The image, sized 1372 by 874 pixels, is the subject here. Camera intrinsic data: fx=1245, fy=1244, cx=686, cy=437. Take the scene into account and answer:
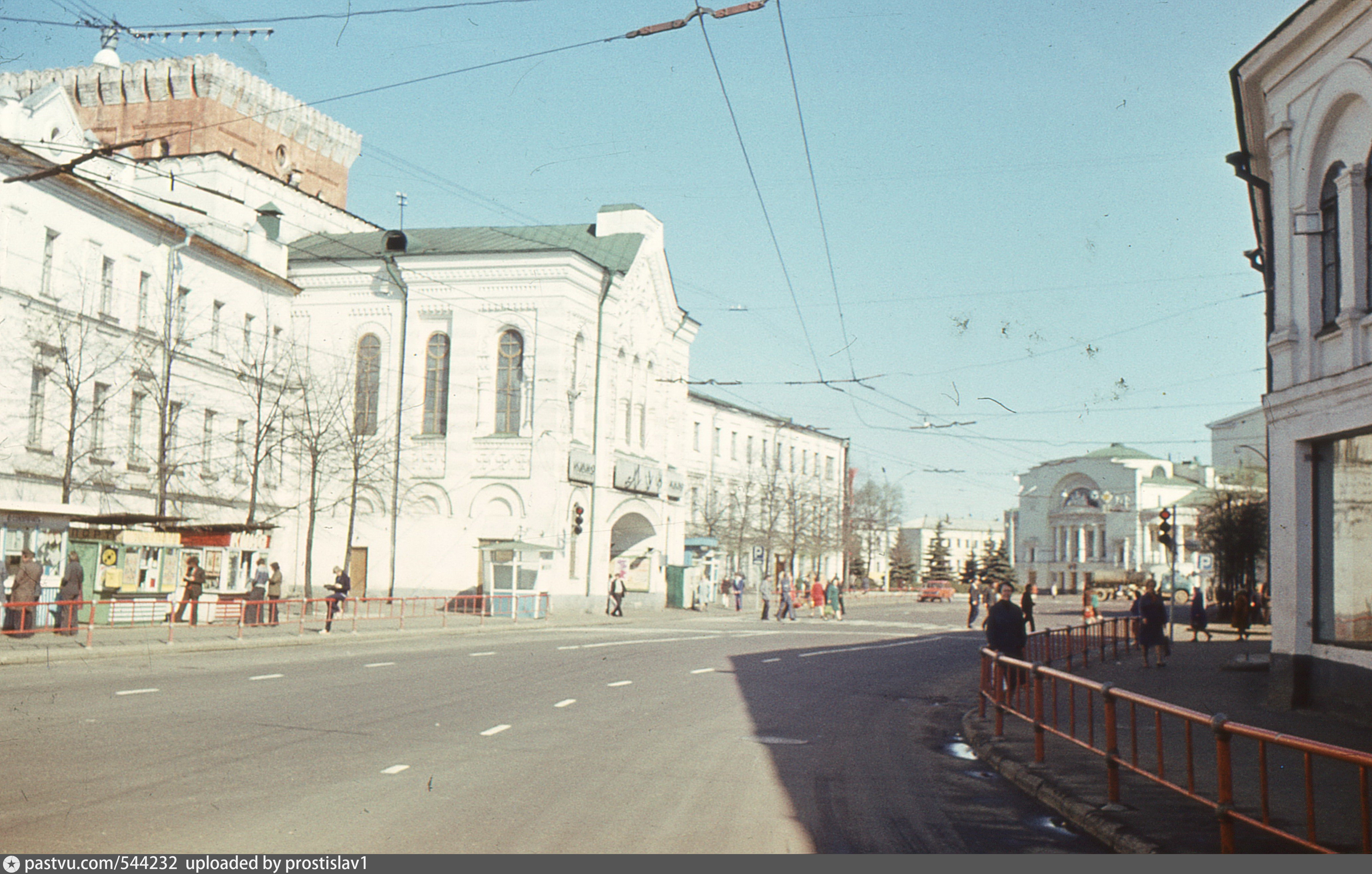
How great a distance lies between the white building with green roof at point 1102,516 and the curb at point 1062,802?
88507 mm

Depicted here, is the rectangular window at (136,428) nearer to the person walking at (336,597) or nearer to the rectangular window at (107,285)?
the rectangular window at (107,285)

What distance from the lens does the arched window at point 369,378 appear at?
163 feet

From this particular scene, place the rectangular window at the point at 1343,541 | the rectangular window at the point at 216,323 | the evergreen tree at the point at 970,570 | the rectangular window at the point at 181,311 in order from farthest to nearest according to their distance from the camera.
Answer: the evergreen tree at the point at 970,570 < the rectangular window at the point at 216,323 < the rectangular window at the point at 181,311 < the rectangular window at the point at 1343,541

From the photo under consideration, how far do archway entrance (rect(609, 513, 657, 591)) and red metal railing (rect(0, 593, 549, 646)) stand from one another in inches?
479

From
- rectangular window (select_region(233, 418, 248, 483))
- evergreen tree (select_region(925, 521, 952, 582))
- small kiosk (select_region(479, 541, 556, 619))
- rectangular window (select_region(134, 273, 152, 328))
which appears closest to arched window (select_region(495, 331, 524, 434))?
small kiosk (select_region(479, 541, 556, 619))

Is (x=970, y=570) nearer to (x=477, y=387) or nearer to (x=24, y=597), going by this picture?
(x=477, y=387)

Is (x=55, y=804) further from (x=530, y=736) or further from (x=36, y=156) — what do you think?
(x=36, y=156)

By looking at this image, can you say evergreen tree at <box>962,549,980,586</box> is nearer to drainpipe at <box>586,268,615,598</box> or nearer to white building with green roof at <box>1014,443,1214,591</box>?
white building with green roof at <box>1014,443,1214,591</box>

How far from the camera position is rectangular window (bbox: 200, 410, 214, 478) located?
40.3 metres

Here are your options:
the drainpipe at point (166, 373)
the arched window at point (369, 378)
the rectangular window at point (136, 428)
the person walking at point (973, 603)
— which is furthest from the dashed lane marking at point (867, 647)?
the arched window at point (369, 378)

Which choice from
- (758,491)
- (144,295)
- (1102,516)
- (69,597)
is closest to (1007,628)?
(69,597)

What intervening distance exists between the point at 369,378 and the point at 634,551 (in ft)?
46.4

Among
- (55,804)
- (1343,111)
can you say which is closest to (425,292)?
(1343,111)

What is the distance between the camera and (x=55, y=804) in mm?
7938
